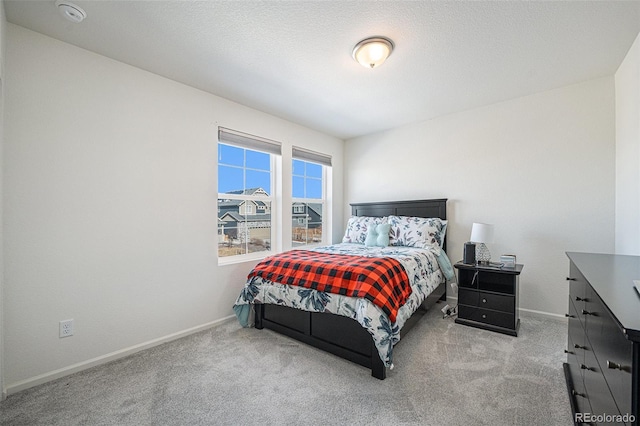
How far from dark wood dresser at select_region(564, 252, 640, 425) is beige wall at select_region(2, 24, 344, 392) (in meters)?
2.82

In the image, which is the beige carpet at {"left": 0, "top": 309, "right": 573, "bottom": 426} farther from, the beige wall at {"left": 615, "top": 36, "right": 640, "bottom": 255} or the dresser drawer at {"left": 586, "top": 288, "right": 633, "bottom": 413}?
the beige wall at {"left": 615, "top": 36, "right": 640, "bottom": 255}

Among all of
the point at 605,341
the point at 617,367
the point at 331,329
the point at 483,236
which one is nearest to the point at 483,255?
the point at 483,236

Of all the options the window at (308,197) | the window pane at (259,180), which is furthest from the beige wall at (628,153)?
the window pane at (259,180)

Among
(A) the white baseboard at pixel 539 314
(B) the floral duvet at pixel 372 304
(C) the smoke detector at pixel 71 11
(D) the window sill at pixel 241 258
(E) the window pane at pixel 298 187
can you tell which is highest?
(C) the smoke detector at pixel 71 11

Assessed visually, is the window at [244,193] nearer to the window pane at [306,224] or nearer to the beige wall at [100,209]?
the beige wall at [100,209]

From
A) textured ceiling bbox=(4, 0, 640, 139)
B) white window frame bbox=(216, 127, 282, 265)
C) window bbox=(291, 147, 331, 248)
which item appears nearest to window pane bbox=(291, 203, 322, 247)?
window bbox=(291, 147, 331, 248)

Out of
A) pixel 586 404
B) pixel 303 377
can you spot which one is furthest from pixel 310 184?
pixel 586 404

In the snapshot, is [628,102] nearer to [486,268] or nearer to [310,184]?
[486,268]

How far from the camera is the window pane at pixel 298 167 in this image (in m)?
3.97

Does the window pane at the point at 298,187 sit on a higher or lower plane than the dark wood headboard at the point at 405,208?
higher

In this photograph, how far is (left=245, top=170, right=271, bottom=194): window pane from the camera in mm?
3342

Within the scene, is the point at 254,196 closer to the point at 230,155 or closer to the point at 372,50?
the point at 230,155

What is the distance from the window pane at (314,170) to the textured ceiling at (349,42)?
1.40 m

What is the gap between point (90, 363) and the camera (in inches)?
80.7
